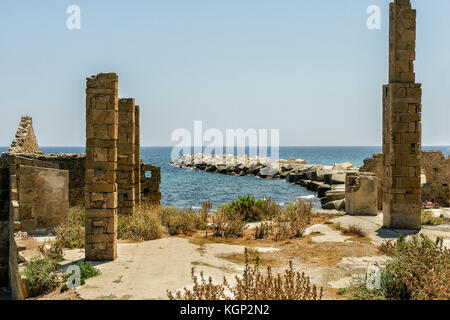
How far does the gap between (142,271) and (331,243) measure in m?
4.73

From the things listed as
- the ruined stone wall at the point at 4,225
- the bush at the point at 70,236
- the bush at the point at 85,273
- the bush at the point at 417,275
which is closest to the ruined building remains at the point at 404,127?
the bush at the point at 417,275

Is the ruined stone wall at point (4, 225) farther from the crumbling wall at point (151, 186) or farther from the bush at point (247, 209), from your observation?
the bush at point (247, 209)

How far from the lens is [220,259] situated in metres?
8.55

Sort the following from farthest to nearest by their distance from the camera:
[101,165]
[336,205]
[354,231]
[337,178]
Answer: [337,178] → [336,205] → [354,231] → [101,165]

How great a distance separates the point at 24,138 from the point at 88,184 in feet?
28.4

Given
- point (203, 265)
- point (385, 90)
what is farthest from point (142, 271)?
point (385, 90)

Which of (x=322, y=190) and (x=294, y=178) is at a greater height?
(x=322, y=190)

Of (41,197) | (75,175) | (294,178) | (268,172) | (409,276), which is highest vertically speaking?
(75,175)

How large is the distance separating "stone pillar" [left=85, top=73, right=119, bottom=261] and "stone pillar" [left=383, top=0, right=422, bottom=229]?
7551 mm

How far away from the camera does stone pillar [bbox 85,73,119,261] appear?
27.7 feet

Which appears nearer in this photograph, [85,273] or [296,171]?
[85,273]

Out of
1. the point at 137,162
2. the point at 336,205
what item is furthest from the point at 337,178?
the point at 137,162

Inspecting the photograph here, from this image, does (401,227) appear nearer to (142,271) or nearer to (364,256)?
(364,256)

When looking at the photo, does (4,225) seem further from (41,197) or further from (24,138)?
(24,138)
